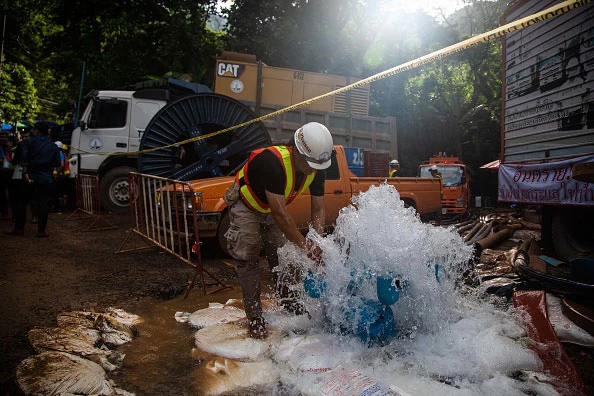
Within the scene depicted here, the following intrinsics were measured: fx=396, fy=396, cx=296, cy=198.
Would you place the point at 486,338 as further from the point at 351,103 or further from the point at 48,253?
the point at 351,103

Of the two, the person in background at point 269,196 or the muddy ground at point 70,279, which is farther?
the muddy ground at point 70,279

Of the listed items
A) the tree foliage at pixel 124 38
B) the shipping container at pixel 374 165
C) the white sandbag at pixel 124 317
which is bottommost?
the white sandbag at pixel 124 317

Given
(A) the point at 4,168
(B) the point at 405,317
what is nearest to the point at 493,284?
(B) the point at 405,317

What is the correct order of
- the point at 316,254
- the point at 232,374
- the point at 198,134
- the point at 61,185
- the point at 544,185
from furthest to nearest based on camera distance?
the point at 61,185, the point at 198,134, the point at 544,185, the point at 316,254, the point at 232,374

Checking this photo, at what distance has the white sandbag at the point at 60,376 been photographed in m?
2.31

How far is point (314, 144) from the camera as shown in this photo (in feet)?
9.97

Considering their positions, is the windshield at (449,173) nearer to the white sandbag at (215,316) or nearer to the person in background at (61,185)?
the person in background at (61,185)

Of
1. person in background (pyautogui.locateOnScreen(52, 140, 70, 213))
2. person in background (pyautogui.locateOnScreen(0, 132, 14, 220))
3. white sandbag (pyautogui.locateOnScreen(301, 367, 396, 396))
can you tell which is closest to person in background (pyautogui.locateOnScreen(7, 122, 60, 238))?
Result: person in background (pyautogui.locateOnScreen(0, 132, 14, 220))

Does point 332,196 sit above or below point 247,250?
above

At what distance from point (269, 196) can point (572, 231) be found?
18.0 ft

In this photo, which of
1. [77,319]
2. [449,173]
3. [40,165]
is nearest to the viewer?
[77,319]

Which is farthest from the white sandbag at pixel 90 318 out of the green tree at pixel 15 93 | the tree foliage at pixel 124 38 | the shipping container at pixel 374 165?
the green tree at pixel 15 93

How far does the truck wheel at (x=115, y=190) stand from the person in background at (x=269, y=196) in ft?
23.5

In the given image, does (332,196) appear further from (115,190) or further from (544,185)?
(115,190)
